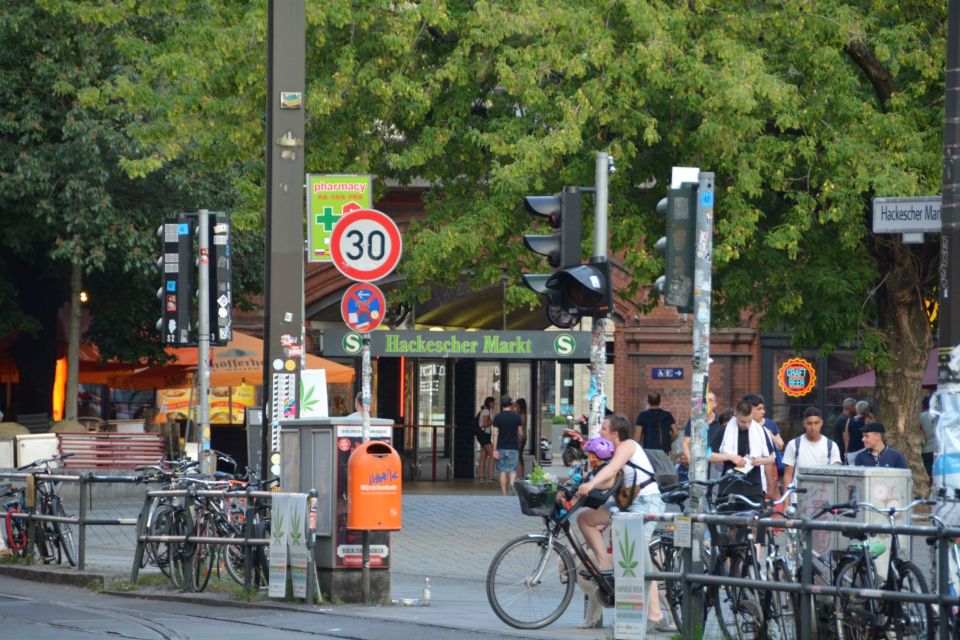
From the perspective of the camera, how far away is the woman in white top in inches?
456

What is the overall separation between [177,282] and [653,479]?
21.2 feet

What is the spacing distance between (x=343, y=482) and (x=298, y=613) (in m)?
1.09

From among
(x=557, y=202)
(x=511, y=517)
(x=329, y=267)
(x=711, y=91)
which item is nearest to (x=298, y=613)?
(x=557, y=202)

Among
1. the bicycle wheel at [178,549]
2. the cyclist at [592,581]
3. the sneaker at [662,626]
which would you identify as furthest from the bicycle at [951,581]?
the bicycle wheel at [178,549]

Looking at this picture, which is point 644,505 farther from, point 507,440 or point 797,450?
point 507,440

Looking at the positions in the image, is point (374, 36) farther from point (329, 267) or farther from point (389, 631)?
point (329, 267)

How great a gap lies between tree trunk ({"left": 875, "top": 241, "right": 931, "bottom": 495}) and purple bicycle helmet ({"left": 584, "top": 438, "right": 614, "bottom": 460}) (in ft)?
31.7

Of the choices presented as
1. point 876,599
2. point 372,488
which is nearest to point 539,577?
point 372,488

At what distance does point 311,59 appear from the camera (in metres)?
20.8

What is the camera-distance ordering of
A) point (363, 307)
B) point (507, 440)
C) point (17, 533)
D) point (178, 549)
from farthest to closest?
point (507, 440) → point (17, 533) → point (178, 549) → point (363, 307)

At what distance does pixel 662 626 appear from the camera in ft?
37.5

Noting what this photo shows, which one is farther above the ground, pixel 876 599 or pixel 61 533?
pixel 876 599

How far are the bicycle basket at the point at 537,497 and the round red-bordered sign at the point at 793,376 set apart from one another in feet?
77.1

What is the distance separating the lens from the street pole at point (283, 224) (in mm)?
13453
